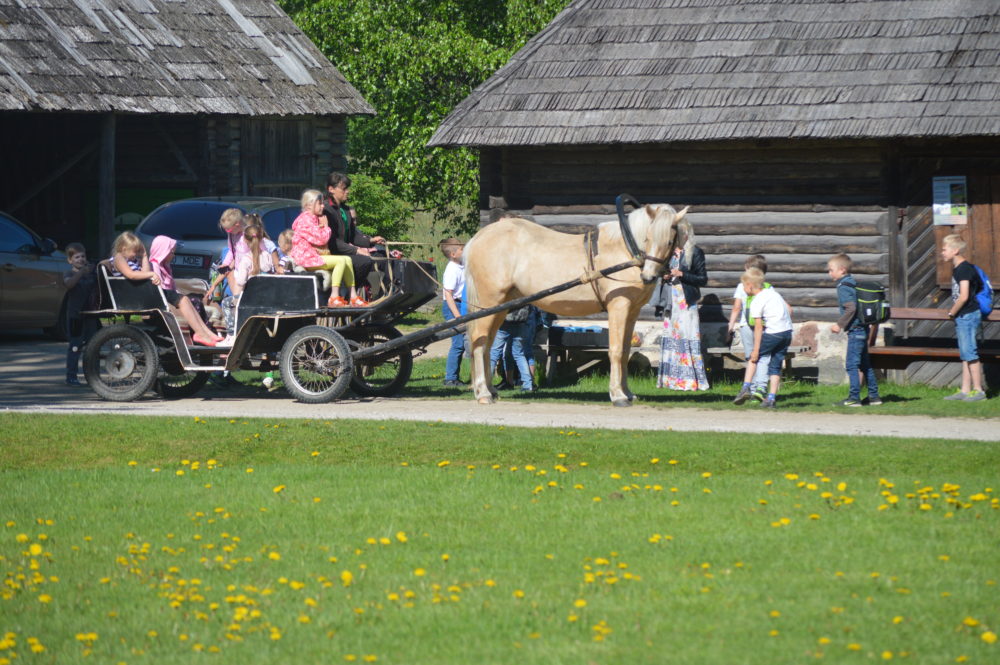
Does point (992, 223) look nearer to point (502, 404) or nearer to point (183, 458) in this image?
point (502, 404)

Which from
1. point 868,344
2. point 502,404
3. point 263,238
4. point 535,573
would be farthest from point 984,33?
point 535,573

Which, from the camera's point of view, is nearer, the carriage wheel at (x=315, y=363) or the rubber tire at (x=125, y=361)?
the carriage wheel at (x=315, y=363)

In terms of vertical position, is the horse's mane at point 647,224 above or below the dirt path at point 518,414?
above

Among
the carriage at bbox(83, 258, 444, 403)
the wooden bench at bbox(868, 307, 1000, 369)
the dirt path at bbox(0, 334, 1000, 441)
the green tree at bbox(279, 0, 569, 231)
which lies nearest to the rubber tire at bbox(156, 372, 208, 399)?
the dirt path at bbox(0, 334, 1000, 441)

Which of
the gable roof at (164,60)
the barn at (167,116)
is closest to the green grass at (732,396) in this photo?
the gable roof at (164,60)

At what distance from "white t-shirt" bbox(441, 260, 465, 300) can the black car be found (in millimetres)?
3567

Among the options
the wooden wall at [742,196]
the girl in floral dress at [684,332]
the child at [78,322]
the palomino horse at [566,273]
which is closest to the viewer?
the palomino horse at [566,273]

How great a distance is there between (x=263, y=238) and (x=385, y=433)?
3734 millimetres

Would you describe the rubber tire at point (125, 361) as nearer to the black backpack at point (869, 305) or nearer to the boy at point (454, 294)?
the boy at point (454, 294)

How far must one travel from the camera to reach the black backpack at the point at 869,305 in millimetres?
13344

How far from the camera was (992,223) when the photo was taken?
1557 cm

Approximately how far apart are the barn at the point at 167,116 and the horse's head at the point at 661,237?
11.9 m

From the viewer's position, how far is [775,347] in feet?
44.7

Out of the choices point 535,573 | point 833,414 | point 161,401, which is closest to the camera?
point 535,573
